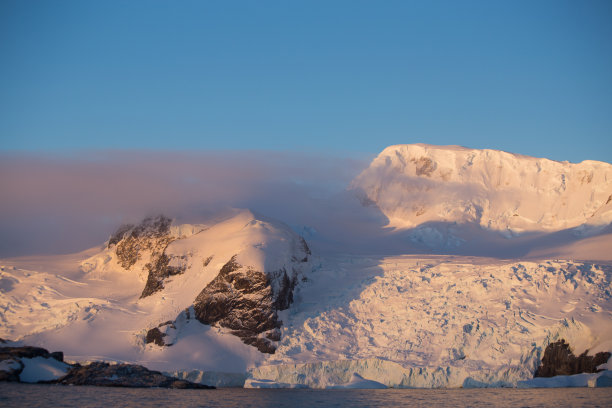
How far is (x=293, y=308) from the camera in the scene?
3893 inches

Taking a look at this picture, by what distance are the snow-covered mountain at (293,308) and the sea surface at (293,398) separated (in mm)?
9128

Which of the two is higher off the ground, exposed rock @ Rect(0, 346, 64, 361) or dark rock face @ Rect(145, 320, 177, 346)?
exposed rock @ Rect(0, 346, 64, 361)

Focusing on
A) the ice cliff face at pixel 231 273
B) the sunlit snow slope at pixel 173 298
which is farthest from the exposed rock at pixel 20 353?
the ice cliff face at pixel 231 273

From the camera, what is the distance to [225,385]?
8250cm

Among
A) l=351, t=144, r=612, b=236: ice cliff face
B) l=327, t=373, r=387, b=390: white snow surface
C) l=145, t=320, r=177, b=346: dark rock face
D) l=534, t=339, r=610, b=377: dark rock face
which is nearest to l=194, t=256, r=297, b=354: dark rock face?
l=145, t=320, r=177, b=346: dark rock face

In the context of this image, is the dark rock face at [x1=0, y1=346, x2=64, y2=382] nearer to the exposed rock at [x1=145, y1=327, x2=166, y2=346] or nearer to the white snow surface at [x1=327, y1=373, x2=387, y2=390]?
the exposed rock at [x1=145, y1=327, x2=166, y2=346]

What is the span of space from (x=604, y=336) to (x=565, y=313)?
610 centimetres

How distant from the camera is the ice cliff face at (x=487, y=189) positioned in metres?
145

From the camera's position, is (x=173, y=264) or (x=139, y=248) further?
(x=139, y=248)

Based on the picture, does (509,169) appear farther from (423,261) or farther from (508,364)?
(508,364)

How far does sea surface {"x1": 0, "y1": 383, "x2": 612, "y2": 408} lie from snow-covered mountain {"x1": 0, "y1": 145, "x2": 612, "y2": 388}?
9.13 meters

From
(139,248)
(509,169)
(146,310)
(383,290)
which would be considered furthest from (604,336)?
(509,169)

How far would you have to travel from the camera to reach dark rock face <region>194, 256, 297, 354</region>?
92812 mm

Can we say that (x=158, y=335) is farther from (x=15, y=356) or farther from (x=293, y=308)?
(x=15, y=356)
